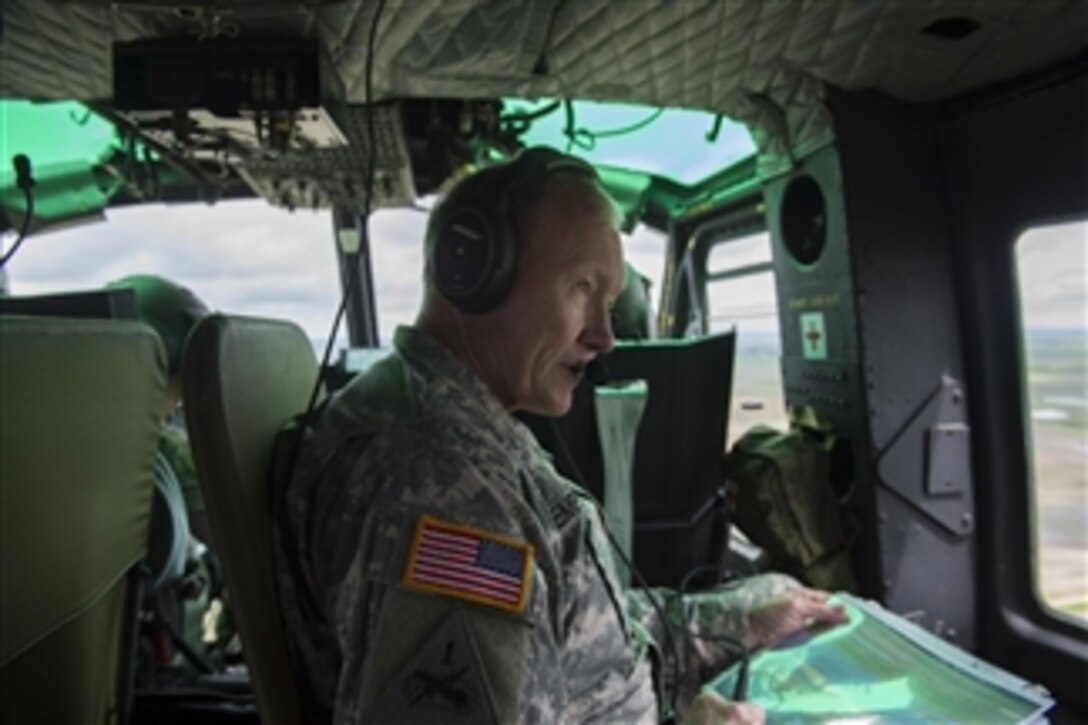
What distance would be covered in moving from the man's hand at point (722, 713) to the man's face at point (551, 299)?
1.61ft

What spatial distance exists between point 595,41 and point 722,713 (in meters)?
1.53

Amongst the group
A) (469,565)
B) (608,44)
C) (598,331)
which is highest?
(608,44)

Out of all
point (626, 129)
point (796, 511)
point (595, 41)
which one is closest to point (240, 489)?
point (595, 41)

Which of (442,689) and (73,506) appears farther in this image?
(73,506)

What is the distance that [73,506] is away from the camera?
894mm

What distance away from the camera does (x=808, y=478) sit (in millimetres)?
Answer: 2109

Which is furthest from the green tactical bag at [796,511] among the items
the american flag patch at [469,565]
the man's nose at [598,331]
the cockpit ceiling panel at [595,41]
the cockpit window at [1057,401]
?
the american flag patch at [469,565]

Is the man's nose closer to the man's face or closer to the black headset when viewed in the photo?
the man's face

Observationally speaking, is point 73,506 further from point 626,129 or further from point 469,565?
point 626,129

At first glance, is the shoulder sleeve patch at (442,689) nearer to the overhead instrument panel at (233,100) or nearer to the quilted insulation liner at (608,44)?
the overhead instrument panel at (233,100)

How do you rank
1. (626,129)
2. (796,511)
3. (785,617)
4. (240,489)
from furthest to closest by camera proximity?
(626,129) < (796,511) < (785,617) < (240,489)

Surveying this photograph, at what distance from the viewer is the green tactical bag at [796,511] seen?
207 cm

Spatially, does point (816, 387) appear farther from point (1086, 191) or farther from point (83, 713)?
point (83, 713)

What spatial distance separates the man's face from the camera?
101 cm
